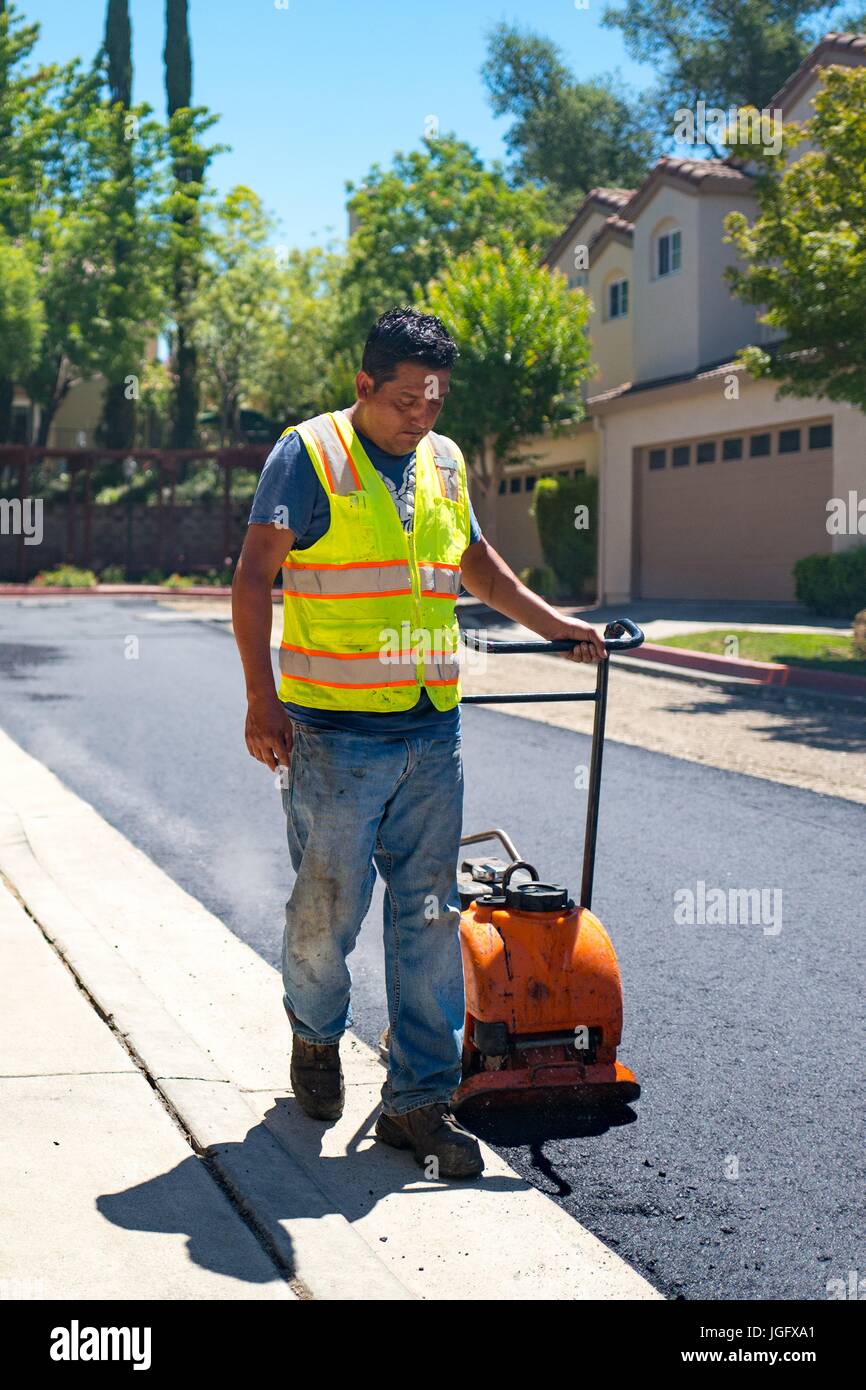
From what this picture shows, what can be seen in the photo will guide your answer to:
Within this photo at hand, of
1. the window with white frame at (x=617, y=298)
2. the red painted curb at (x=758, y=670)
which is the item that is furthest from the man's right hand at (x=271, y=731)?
the window with white frame at (x=617, y=298)

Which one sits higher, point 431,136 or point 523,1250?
point 431,136

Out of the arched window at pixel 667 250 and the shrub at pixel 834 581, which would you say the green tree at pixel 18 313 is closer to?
the arched window at pixel 667 250

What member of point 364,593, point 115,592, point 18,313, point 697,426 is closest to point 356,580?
point 364,593

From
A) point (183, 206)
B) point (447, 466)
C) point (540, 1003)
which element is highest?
point (183, 206)

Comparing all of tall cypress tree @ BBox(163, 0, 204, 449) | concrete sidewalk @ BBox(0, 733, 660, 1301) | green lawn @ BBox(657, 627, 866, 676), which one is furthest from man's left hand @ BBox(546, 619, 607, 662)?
tall cypress tree @ BBox(163, 0, 204, 449)

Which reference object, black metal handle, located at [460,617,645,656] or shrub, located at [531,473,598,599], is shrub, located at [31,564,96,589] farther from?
black metal handle, located at [460,617,645,656]

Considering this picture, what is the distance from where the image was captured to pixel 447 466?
3.76 m

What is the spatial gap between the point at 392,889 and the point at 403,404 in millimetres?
1189

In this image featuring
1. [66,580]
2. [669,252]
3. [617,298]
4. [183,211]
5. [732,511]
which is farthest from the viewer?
[183,211]

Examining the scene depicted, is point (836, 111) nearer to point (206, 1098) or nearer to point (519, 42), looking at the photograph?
point (206, 1098)

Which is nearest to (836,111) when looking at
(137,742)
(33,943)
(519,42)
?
(137,742)

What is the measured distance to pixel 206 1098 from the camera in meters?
3.91

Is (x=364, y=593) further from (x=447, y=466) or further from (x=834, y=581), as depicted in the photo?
(x=834, y=581)
